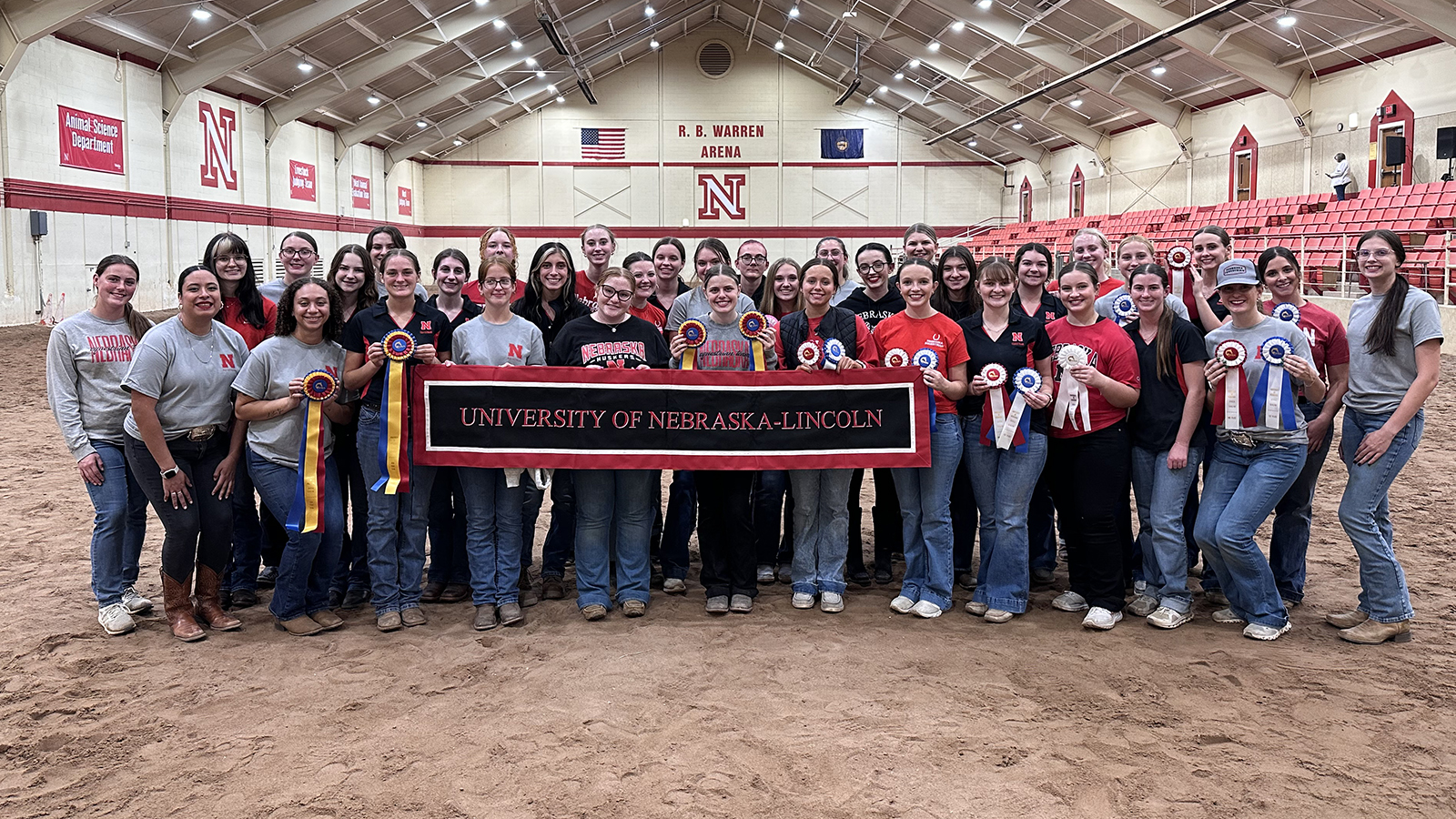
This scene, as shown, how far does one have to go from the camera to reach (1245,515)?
14.3ft

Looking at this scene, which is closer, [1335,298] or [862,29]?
[1335,298]

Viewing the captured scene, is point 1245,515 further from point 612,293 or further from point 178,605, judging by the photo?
point 178,605

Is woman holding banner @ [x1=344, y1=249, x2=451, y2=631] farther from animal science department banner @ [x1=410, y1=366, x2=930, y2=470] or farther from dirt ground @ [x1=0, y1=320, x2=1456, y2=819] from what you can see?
dirt ground @ [x1=0, y1=320, x2=1456, y2=819]

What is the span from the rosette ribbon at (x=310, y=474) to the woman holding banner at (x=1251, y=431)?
13.2 feet

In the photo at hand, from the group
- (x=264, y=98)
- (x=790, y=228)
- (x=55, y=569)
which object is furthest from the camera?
(x=790, y=228)

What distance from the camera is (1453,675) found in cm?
400

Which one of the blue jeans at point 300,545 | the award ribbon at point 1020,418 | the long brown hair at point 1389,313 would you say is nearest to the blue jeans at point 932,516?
the award ribbon at point 1020,418

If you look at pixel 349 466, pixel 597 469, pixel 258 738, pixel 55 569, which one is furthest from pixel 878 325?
pixel 55 569

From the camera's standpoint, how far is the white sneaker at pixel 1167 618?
4586 mm

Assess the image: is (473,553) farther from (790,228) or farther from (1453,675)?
(790,228)

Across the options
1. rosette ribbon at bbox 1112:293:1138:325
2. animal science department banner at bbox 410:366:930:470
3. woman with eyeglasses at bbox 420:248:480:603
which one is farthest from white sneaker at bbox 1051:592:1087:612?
woman with eyeglasses at bbox 420:248:480:603

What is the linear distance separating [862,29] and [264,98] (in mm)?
14419

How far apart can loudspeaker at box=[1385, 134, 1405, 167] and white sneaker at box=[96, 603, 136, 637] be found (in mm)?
19716

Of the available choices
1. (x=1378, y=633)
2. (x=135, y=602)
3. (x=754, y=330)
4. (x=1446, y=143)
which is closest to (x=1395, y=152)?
(x=1446, y=143)
